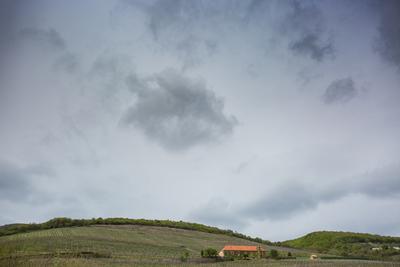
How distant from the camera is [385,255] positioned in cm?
6781

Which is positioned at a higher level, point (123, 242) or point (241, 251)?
point (123, 242)

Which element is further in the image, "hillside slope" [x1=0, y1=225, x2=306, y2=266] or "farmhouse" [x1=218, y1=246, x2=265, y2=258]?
"farmhouse" [x1=218, y1=246, x2=265, y2=258]

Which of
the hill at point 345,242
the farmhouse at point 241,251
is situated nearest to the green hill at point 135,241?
the hill at point 345,242

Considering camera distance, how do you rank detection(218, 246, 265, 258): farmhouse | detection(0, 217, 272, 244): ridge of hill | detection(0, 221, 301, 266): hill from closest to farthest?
detection(0, 221, 301, 266): hill → detection(218, 246, 265, 258): farmhouse → detection(0, 217, 272, 244): ridge of hill

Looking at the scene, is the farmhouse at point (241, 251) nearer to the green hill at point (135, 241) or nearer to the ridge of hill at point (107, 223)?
the green hill at point (135, 241)

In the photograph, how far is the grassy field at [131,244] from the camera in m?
41.4

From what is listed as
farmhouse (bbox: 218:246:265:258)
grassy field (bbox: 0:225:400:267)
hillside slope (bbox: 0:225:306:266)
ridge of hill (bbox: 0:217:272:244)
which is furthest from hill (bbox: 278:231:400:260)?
hillside slope (bbox: 0:225:306:266)

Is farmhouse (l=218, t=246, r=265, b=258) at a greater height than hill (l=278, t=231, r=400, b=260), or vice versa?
hill (l=278, t=231, r=400, b=260)

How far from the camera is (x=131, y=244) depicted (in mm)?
57562

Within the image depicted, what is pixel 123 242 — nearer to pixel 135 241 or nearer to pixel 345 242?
pixel 135 241

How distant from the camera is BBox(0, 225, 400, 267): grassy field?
41.4 m

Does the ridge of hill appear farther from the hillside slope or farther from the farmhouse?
the farmhouse

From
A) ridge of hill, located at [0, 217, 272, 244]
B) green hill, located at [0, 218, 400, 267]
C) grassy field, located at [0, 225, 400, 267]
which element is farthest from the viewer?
ridge of hill, located at [0, 217, 272, 244]

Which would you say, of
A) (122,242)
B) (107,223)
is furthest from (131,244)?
(107,223)
